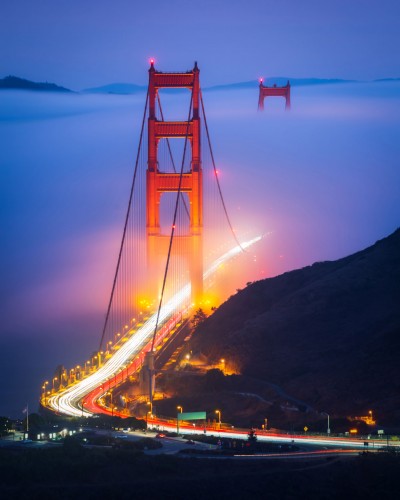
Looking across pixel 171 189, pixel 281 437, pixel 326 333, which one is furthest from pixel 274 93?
pixel 281 437

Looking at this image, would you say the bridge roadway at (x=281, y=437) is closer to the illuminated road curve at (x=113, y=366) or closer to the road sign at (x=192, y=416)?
the road sign at (x=192, y=416)

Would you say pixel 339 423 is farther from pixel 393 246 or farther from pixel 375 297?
pixel 393 246

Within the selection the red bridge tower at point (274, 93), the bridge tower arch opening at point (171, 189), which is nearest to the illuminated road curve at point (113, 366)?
the bridge tower arch opening at point (171, 189)

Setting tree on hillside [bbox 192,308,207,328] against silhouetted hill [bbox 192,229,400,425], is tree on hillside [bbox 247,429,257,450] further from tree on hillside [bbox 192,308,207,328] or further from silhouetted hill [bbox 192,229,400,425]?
tree on hillside [bbox 192,308,207,328]

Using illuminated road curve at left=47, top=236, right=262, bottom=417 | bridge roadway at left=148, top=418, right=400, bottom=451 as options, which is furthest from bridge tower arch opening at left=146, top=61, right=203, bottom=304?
bridge roadway at left=148, top=418, right=400, bottom=451

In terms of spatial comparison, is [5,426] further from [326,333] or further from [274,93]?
[274,93]

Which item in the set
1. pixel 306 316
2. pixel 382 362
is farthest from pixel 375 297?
pixel 382 362
